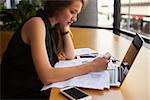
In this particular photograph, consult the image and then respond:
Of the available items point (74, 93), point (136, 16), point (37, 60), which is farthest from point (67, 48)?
point (136, 16)

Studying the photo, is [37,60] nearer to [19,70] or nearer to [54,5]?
[19,70]

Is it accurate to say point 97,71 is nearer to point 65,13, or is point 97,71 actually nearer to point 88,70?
point 88,70

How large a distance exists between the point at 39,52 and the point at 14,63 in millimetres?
191

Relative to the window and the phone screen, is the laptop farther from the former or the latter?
the window

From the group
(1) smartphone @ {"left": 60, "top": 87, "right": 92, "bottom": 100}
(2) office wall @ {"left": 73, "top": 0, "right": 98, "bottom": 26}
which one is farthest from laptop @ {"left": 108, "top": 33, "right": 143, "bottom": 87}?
(2) office wall @ {"left": 73, "top": 0, "right": 98, "bottom": 26}

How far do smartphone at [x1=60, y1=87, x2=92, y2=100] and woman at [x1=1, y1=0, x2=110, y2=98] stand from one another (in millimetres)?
104

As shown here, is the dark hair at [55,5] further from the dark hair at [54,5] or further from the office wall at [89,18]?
the office wall at [89,18]

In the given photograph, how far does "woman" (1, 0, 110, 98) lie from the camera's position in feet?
3.18

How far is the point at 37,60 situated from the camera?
0.96 metres

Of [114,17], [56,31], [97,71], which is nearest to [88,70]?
[97,71]

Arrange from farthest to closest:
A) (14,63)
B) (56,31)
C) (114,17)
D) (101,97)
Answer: (114,17) < (56,31) < (14,63) < (101,97)

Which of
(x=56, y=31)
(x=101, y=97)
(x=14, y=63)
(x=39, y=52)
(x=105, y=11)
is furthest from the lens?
(x=105, y=11)

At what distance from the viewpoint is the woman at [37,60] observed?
970 mm

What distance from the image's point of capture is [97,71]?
1.04 meters
